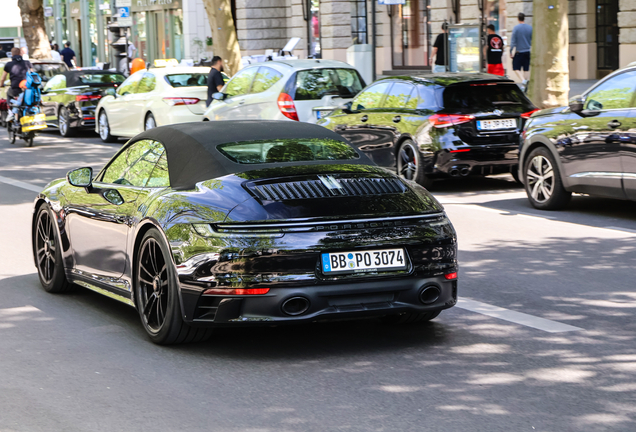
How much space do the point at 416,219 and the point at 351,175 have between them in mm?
492

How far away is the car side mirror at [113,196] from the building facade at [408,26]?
21336 mm

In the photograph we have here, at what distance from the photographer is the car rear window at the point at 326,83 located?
17.1 m

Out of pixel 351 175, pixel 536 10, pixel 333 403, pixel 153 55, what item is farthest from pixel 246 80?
pixel 153 55

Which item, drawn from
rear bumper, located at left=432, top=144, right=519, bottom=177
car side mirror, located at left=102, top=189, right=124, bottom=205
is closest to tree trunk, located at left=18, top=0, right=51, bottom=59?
rear bumper, located at left=432, top=144, right=519, bottom=177

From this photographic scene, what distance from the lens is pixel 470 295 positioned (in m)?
7.54

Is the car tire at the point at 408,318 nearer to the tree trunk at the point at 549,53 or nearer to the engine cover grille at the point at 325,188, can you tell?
the engine cover grille at the point at 325,188

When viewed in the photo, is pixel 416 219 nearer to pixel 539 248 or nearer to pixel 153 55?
pixel 539 248

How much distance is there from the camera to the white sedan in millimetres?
20250

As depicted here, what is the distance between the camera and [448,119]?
13.3 m

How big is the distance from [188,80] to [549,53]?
7.49 metres

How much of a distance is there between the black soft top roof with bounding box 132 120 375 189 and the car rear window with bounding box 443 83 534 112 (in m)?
6.64

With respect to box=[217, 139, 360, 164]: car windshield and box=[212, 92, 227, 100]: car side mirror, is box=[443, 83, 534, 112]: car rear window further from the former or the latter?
box=[217, 139, 360, 164]: car windshield

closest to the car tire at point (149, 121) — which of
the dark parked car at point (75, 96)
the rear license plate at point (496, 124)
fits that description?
the dark parked car at point (75, 96)

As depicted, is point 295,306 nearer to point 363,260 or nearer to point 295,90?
point 363,260
